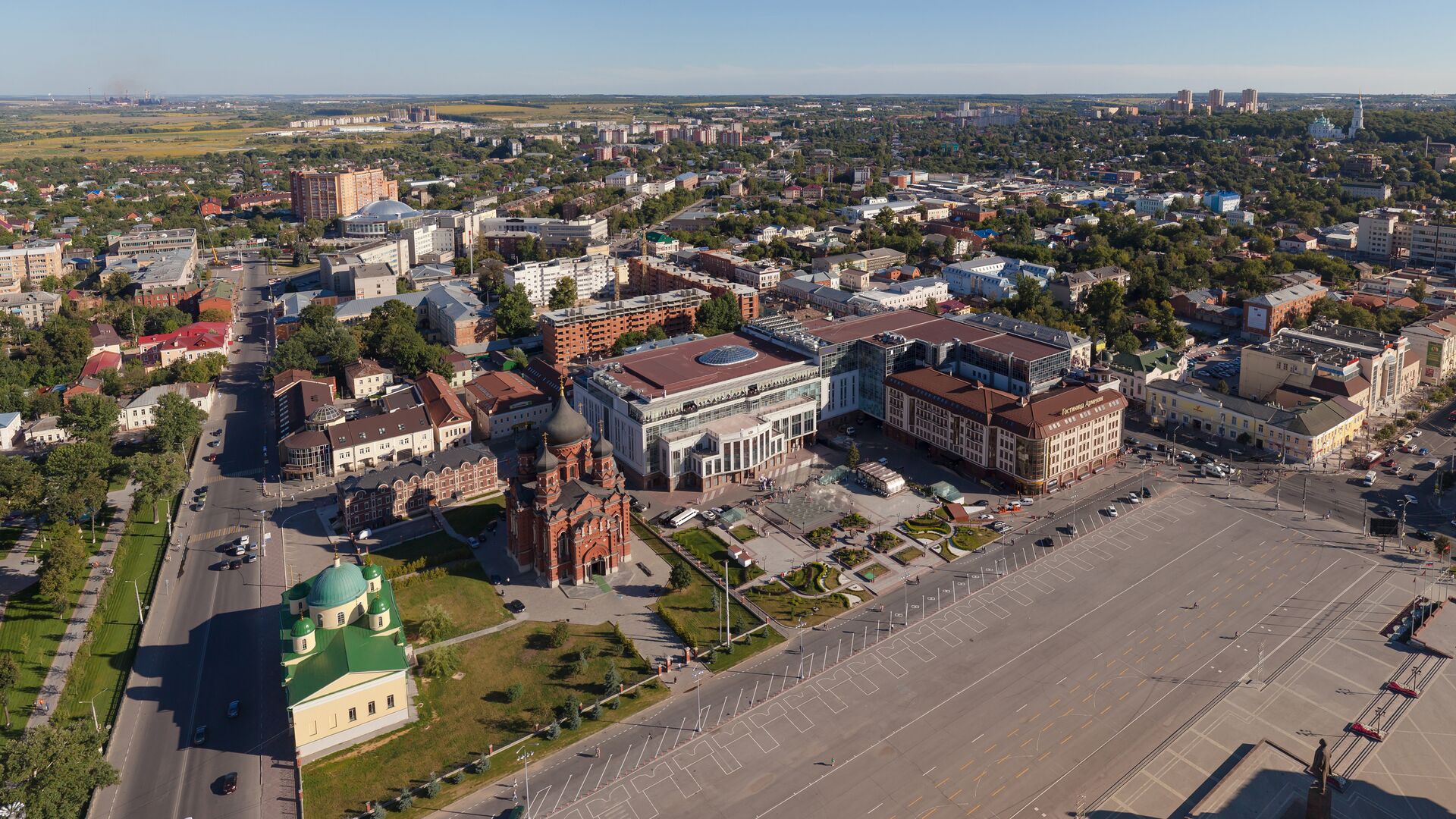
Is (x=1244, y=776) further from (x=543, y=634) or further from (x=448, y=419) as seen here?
(x=448, y=419)

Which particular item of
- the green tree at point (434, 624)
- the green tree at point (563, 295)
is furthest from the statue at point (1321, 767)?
the green tree at point (563, 295)

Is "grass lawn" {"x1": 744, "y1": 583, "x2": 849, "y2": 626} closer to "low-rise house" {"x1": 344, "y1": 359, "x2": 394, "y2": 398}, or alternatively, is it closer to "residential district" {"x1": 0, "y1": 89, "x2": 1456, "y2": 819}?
"residential district" {"x1": 0, "y1": 89, "x2": 1456, "y2": 819}

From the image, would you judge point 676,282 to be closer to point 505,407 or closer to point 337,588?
point 505,407

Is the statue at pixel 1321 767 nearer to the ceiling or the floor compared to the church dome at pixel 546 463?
nearer to the floor

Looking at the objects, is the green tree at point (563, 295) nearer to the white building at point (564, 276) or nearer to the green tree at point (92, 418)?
the white building at point (564, 276)

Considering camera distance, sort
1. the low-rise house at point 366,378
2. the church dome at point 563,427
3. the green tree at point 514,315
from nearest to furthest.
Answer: the church dome at point 563,427 → the low-rise house at point 366,378 → the green tree at point 514,315
